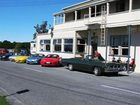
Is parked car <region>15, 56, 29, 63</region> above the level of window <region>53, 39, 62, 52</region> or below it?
below

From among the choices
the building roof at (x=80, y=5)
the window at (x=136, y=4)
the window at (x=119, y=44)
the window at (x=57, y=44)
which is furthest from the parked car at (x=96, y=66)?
the window at (x=57, y=44)

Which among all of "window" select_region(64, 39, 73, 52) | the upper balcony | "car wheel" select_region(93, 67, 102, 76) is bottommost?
"car wheel" select_region(93, 67, 102, 76)

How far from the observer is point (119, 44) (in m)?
31.3

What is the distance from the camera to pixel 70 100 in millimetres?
11703

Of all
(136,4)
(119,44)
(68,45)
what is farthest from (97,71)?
(68,45)

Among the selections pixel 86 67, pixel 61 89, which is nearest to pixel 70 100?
pixel 61 89

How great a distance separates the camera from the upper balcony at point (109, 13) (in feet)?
94.8

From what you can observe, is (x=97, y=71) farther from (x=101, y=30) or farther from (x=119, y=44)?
(x=101, y=30)

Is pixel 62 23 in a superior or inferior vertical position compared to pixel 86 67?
superior

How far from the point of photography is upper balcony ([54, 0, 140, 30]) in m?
28.9

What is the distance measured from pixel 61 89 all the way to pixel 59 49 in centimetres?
3024

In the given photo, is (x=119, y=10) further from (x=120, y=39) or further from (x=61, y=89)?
(x=61, y=89)

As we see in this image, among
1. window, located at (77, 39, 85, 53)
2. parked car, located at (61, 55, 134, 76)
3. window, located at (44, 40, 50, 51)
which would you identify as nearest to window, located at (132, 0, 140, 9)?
parked car, located at (61, 55, 134, 76)

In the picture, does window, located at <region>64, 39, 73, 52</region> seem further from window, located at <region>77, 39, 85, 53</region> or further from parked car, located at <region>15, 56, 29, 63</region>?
parked car, located at <region>15, 56, 29, 63</region>
